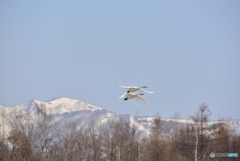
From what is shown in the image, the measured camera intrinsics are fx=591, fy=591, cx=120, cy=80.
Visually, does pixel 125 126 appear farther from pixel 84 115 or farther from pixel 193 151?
pixel 84 115

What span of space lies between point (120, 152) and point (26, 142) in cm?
1434

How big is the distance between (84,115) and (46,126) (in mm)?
134623

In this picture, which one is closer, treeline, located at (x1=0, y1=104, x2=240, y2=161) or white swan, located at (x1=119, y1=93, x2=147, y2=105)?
white swan, located at (x1=119, y1=93, x2=147, y2=105)

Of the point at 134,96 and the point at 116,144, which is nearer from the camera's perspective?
the point at 134,96

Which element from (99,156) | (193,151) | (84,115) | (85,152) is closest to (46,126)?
(85,152)

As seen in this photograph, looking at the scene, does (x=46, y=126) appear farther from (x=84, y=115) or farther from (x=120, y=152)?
(x=84, y=115)

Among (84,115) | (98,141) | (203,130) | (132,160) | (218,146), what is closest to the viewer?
(203,130)

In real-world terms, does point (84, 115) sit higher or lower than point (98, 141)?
Result: higher

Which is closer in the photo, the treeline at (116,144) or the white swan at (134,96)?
the white swan at (134,96)

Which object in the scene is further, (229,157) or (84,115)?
(84,115)

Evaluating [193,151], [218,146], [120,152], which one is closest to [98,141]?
[120,152]

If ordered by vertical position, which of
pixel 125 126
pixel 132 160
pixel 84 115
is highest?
pixel 84 115

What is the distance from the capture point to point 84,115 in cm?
19175

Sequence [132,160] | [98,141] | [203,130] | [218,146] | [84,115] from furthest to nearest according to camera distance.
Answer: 1. [84,115]
2. [98,141]
3. [132,160]
4. [218,146]
5. [203,130]
